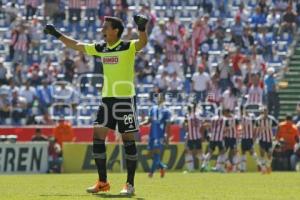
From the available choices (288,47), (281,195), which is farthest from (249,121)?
(281,195)

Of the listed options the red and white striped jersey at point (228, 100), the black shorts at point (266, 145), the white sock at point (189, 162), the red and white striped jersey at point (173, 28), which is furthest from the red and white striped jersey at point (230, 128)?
the red and white striped jersey at point (173, 28)

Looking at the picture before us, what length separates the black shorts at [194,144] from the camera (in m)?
29.0

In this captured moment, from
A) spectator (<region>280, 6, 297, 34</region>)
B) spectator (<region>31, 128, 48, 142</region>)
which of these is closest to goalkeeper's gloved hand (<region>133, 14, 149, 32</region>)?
spectator (<region>31, 128, 48, 142</region>)

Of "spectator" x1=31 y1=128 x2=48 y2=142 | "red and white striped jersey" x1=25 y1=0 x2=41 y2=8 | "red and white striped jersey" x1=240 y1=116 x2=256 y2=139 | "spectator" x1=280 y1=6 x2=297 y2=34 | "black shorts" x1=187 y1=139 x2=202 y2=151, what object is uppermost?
"red and white striped jersey" x1=25 y1=0 x2=41 y2=8

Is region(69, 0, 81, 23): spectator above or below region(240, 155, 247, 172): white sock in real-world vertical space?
above

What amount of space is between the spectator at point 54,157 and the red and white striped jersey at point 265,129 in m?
5.68

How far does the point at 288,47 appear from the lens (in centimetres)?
3503

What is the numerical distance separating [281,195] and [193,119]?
1537cm

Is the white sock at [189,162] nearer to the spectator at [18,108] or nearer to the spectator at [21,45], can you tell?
the spectator at [18,108]

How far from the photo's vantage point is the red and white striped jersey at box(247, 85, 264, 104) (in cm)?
3102

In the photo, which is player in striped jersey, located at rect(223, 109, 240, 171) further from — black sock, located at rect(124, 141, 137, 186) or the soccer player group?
black sock, located at rect(124, 141, 137, 186)

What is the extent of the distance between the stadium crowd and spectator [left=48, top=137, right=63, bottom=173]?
183 centimetres

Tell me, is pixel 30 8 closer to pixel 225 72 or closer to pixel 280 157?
pixel 225 72

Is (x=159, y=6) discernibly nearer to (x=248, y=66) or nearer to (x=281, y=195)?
(x=248, y=66)
